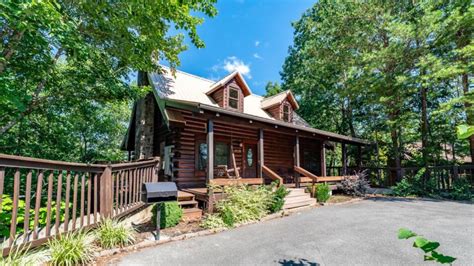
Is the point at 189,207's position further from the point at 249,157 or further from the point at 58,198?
the point at 249,157

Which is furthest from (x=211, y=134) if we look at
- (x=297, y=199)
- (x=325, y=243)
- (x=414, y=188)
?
(x=414, y=188)

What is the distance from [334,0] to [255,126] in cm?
1661

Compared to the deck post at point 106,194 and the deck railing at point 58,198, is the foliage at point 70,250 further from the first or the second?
the deck post at point 106,194

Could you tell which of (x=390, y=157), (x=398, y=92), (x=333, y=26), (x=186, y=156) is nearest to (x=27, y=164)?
(x=186, y=156)

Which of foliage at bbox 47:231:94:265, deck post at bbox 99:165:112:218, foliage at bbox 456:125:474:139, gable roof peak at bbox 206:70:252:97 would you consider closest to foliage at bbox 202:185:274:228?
deck post at bbox 99:165:112:218

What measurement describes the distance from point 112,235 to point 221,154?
23.0 feet

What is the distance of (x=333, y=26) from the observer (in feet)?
58.0

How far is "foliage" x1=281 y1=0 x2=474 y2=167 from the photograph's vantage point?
39.7 ft

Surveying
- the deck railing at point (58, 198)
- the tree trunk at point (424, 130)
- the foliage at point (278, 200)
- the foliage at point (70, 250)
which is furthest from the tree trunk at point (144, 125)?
the tree trunk at point (424, 130)

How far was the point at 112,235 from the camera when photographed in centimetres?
465

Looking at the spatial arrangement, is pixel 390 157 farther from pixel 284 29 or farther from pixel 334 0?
pixel 284 29

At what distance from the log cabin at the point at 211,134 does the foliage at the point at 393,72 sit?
155 inches

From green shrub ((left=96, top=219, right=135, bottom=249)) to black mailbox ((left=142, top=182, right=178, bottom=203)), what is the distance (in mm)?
706

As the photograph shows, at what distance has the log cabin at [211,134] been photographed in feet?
28.9
